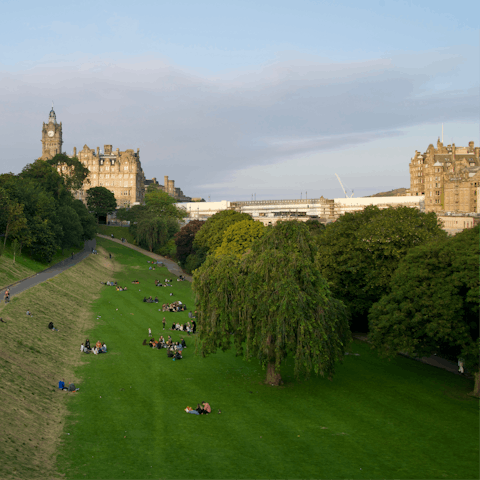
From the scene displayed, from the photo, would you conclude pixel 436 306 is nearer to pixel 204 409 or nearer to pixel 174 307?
pixel 204 409

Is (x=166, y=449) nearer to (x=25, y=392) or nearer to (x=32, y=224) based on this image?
(x=25, y=392)

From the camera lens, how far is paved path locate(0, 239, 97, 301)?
155 ft

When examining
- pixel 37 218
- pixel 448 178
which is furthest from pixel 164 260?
pixel 448 178

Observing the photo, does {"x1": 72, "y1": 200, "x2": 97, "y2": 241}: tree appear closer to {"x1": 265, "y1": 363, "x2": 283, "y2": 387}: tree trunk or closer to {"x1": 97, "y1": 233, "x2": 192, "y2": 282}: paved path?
{"x1": 97, "y1": 233, "x2": 192, "y2": 282}: paved path

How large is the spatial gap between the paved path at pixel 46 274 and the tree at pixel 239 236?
861 inches

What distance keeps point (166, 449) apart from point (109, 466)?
9.29ft

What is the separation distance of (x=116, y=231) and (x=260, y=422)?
99.5 meters

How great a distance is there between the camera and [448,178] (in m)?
157

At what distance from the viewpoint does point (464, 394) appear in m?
30.7

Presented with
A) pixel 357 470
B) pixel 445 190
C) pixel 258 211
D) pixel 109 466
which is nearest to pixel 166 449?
pixel 109 466

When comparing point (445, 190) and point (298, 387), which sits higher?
point (445, 190)

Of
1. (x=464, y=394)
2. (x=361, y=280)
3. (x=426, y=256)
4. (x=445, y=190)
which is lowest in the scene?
(x=464, y=394)

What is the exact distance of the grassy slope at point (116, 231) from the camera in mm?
115812

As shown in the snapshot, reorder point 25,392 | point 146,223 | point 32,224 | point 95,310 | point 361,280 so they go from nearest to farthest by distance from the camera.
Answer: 1. point 25,392
2. point 361,280
3. point 95,310
4. point 32,224
5. point 146,223
